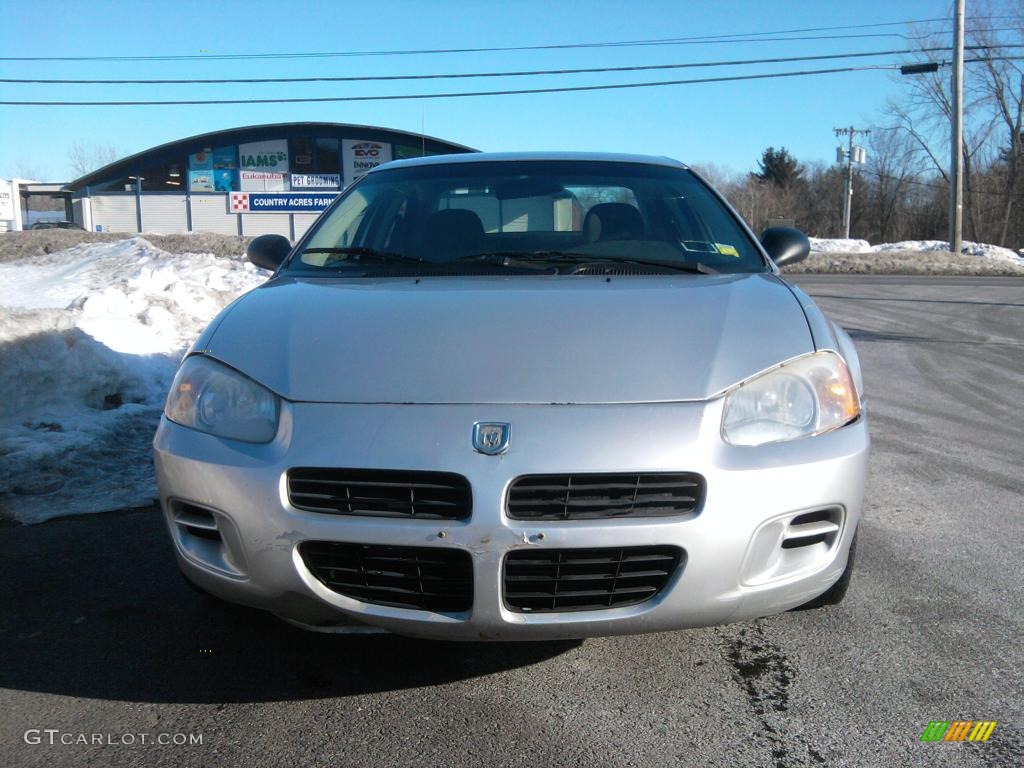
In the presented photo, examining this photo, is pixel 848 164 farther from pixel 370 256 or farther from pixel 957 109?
pixel 370 256

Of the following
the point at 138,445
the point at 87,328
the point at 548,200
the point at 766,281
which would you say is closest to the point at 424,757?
the point at 766,281

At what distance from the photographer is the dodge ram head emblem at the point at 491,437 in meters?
2.18

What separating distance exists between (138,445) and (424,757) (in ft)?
11.7

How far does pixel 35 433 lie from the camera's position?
5.04 meters

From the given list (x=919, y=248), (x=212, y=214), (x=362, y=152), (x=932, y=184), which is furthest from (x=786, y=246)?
(x=932, y=184)

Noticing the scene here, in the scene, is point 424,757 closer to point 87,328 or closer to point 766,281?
point 766,281

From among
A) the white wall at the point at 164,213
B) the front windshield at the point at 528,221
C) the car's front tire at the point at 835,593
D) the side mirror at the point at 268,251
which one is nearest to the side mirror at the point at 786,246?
the front windshield at the point at 528,221

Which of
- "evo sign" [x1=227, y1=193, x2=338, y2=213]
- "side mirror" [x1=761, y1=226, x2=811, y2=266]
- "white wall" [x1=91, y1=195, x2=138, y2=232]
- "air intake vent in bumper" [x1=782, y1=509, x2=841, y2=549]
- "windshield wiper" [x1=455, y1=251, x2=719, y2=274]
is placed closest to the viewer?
"air intake vent in bumper" [x1=782, y1=509, x2=841, y2=549]

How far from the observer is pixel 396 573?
2217 mm

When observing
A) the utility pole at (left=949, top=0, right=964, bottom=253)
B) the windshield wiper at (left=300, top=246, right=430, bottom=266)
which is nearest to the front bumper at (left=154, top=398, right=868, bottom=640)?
the windshield wiper at (left=300, top=246, right=430, bottom=266)

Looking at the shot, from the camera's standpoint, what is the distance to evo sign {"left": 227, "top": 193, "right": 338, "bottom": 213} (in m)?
42.0

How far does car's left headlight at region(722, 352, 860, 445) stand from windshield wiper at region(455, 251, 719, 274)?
2.64ft

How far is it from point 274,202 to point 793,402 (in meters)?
42.7

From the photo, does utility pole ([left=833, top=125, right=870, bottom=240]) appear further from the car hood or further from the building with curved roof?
the car hood
